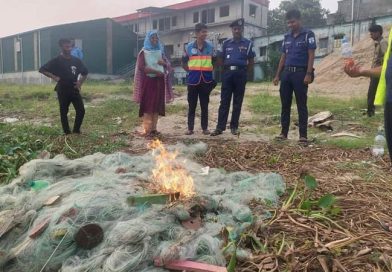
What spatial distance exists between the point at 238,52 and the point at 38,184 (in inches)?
184

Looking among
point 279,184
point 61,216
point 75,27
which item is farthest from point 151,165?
point 75,27

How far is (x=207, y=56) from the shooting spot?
7.72m

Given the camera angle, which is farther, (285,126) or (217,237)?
(285,126)

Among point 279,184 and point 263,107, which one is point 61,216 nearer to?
point 279,184

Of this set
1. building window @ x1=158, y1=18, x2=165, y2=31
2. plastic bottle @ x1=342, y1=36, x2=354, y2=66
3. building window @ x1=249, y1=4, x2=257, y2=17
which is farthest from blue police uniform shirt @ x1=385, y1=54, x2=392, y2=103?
building window @ x1=158, y1=18, x2=165, y2=31

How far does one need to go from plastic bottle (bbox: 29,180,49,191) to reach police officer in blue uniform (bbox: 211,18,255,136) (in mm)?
3986

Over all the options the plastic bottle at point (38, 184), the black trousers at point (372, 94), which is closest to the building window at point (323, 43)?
the black trousers at point (372, 94)

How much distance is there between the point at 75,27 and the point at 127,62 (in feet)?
19.3

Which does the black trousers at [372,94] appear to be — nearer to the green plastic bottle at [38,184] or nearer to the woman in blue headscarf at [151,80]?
the woman in blue headscarf at [151,80]

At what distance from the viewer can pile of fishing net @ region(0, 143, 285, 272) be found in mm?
2570

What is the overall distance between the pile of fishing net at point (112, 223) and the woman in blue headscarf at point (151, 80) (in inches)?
152

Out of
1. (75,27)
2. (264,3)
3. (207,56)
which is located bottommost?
(207,56)

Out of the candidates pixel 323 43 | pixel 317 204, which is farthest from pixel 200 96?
pixel 323 43

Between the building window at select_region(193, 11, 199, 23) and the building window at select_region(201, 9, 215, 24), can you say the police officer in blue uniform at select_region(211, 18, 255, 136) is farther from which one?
the building window at select_region(193, 11, 199, 23)
